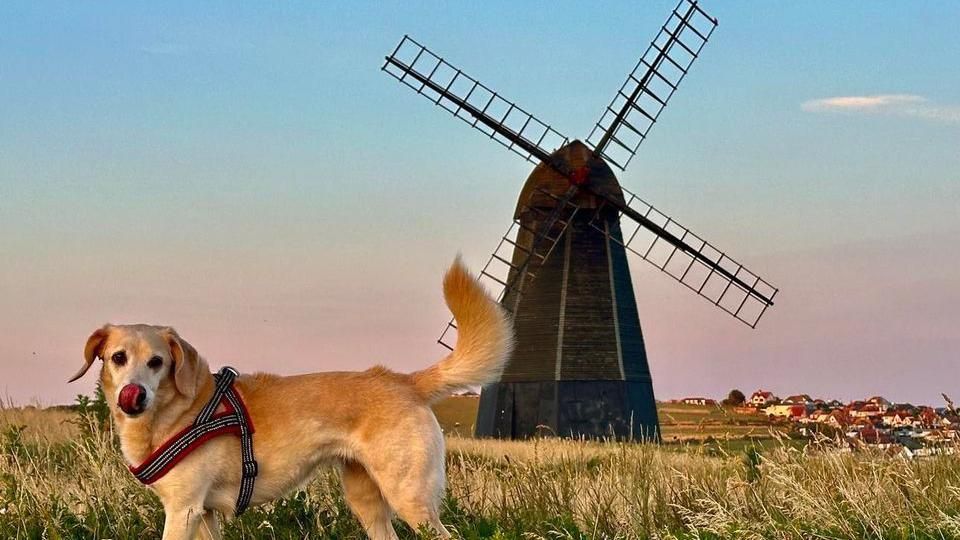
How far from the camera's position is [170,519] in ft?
22.9

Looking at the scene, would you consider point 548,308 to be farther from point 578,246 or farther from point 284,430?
point 284,430

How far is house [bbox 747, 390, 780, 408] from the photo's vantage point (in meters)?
21.2

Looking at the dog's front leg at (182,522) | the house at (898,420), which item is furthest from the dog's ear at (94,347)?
the house at (898,420)

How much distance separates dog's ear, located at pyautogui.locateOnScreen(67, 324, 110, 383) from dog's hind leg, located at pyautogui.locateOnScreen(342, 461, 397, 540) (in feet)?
5.38

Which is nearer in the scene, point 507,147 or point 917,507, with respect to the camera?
point 917,507

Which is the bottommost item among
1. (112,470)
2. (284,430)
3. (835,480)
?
(112,470)

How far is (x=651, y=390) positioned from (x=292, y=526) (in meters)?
16.7

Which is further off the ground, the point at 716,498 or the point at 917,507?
the point at 917,507

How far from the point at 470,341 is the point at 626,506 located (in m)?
1.53

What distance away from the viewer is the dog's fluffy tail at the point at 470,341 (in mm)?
7629

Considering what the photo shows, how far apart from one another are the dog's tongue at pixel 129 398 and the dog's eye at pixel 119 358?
0.19m

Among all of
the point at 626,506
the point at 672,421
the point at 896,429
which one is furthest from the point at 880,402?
the point at 626,506

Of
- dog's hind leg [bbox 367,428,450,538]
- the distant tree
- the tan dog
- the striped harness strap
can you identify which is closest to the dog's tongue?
the tan dog

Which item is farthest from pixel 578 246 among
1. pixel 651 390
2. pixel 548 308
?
pixel 651 390
